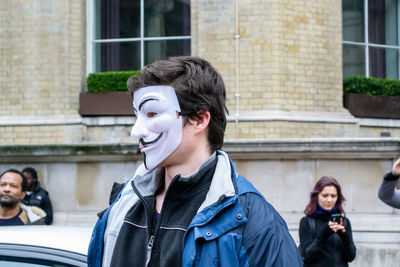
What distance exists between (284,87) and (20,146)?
14.5 feet

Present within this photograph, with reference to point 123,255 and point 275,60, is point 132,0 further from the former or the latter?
point 123,255

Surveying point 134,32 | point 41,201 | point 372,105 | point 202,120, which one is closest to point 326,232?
point 202,120

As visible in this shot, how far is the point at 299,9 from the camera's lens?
35.4ft

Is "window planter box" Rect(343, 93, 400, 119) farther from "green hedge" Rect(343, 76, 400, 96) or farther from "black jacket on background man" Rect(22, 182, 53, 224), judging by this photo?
"black jacket on background man" Rect(22, 182, 53, 224)

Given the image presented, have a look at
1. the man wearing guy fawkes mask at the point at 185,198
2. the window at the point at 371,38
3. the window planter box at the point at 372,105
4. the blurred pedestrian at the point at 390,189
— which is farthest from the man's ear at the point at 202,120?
the window at the point at 371,38

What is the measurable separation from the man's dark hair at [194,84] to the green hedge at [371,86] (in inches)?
370

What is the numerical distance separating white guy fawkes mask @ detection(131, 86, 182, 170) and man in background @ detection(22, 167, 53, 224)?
21.6 feet

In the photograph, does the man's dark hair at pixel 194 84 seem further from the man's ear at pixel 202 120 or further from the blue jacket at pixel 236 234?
the blue jacket at pixel 236 234

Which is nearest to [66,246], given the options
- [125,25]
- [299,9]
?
[299,9]

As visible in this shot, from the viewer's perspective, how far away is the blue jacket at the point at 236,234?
6.95ft

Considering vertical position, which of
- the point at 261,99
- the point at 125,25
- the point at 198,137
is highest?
the point at 125,25

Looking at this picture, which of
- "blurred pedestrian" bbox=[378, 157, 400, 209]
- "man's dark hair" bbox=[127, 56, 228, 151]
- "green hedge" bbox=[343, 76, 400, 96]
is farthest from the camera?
"green hedge" bbox=[343, 76, 400, 96]

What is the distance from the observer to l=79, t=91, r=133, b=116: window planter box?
1119 centimetres

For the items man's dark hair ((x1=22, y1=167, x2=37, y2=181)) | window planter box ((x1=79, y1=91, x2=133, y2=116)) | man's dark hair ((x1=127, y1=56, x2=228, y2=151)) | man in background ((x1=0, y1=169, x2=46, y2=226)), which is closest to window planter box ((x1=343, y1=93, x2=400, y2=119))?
window planter box ((x1=79, y1=91, x2=133, y2=116))
